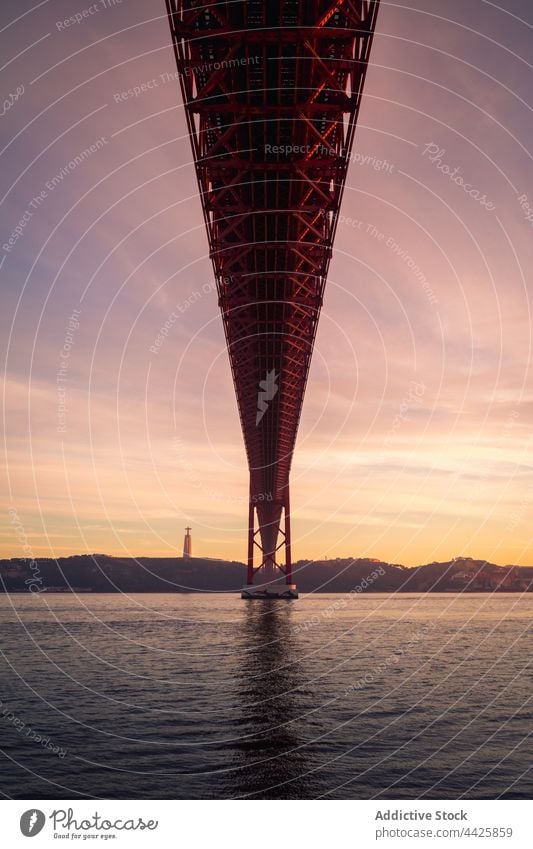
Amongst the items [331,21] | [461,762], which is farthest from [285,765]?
[331,21]

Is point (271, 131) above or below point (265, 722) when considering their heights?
above

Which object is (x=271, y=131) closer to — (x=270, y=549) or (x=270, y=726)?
(x=270, y=726)

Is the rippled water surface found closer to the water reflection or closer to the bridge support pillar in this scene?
the water reflection

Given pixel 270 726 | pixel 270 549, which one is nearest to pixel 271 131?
pixel 270 726

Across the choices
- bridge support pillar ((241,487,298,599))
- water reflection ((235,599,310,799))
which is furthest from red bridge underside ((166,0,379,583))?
bridge support pillar ((241,487,298,599))

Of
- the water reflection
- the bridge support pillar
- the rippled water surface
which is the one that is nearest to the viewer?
the water reflection
